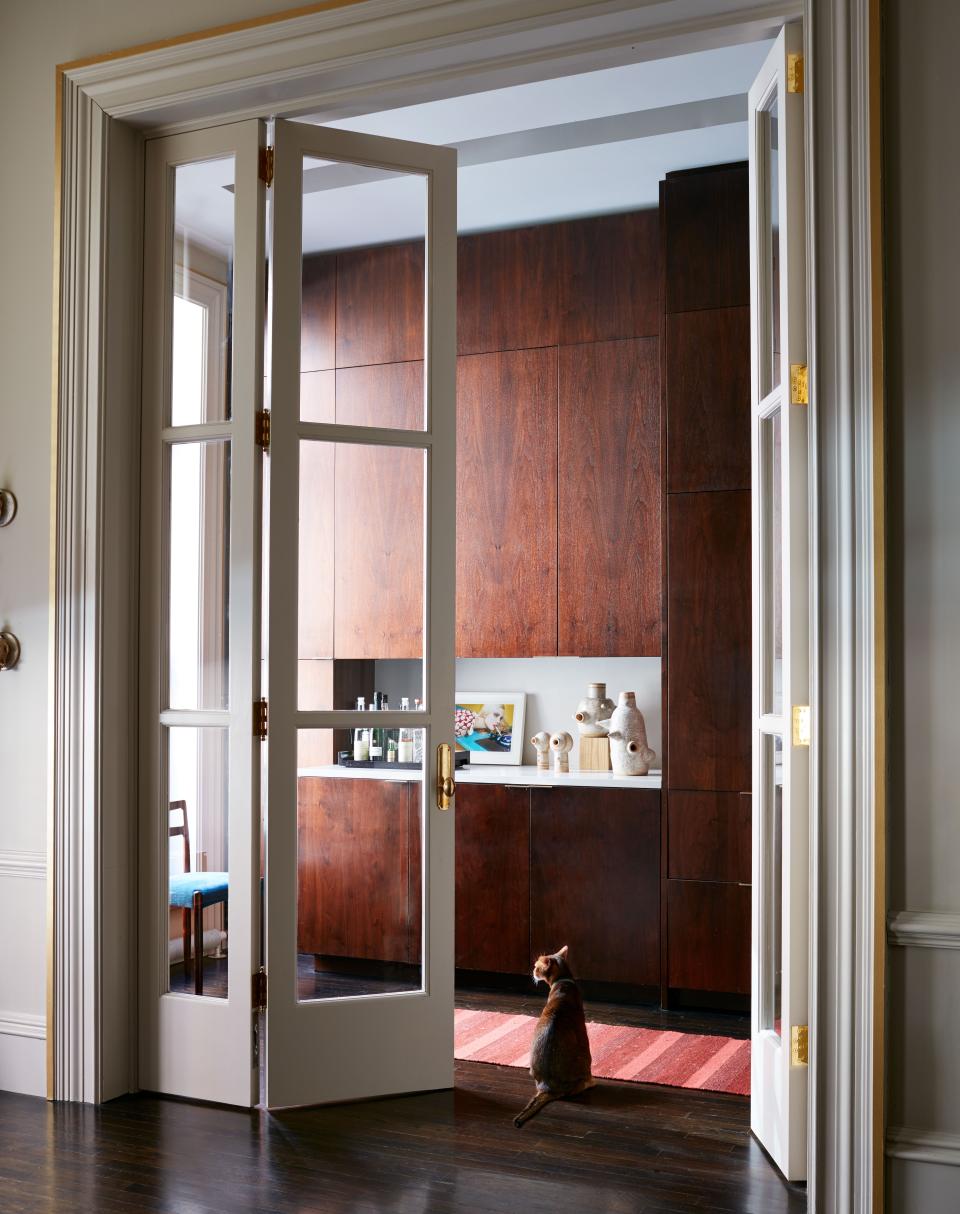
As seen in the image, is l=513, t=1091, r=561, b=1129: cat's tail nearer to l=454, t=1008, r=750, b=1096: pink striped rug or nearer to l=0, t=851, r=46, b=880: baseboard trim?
l=454, t=1008, r=750, b=1096: pink striped rug

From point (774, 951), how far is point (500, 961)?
1.99m

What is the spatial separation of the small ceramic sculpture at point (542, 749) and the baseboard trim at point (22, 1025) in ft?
7.89

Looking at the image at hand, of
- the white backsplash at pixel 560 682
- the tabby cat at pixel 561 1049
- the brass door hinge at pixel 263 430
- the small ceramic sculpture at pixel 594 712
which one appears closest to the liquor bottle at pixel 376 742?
the brass door hinge at pixel 263 430

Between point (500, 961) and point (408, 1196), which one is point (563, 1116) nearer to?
point (408, 1196)

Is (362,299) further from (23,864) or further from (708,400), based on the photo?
(23,864)

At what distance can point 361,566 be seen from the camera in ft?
11.5

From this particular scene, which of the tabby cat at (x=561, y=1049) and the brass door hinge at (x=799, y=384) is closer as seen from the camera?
the brass door hinge at (x=799, y=384)

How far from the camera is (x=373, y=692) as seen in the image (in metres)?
3.44

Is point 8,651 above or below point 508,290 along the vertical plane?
below

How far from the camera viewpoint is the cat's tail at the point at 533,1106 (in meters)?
3.32

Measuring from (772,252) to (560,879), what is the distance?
8.72 ft

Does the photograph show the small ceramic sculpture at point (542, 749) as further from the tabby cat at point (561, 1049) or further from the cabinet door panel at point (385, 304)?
the cabinet door panel at point (385, 304)

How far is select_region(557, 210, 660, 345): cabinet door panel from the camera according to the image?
198 inches

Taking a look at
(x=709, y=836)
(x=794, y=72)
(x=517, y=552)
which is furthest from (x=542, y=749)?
(x=794, y=72)
